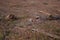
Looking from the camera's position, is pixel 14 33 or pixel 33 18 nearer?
pixel 14 33

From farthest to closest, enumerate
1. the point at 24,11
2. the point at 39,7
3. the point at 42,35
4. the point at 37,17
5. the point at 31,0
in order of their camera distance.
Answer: the point at 31,0
the point at 39,7
the point at 24,11
the point at 37,17
the point at 42,35

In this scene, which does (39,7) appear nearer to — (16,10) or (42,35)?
(16,10)

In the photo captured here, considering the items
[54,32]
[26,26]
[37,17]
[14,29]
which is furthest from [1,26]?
[54,32]

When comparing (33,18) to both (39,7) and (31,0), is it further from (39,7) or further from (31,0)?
(31,0)

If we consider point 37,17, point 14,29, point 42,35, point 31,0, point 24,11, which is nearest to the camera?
point 42,35

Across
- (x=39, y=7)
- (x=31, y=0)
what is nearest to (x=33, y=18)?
(x=39, y=7)

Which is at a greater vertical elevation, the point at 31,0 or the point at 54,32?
the point at 31,0
